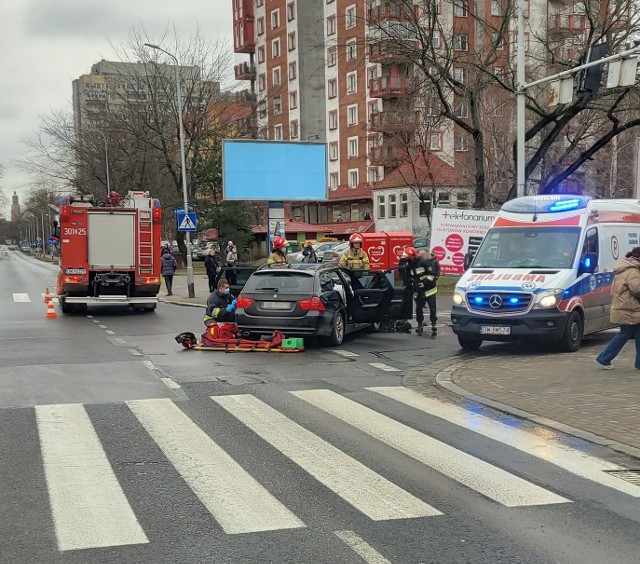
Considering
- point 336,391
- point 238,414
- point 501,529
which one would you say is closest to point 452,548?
point 501,529

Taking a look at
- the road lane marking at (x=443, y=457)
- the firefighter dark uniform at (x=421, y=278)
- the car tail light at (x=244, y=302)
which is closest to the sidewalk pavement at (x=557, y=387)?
the road lane marking at (x=443, y=457)

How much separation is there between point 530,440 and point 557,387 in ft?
8.63

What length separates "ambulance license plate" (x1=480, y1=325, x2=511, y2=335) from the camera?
1239 centimetres

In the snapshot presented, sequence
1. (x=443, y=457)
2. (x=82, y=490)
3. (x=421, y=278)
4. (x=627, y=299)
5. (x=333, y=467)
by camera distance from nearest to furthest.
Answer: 1. (x=82, y=490)
2. (x=333, y=467)
3. (x=443, y=457)
4. (x=627, y=299)
5. (x=421, y=278)

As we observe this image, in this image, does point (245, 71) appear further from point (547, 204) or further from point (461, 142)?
point (547, 204)

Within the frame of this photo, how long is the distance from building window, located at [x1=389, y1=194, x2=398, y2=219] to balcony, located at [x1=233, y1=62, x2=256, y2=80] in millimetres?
27615

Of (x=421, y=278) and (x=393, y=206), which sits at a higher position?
(x=393, y=206)

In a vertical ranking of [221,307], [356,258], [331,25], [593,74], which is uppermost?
[331,25]

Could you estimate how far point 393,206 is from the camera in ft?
190

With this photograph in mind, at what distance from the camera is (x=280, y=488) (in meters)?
5.61

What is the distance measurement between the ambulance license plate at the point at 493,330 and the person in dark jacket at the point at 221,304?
4.57m

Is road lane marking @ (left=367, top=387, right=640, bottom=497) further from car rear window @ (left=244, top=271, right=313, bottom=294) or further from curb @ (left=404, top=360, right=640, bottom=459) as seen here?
car rear window @ (left=244, top=271, right=313, bottom=294)

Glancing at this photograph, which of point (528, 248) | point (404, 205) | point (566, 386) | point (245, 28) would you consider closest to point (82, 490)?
point (566, 386)

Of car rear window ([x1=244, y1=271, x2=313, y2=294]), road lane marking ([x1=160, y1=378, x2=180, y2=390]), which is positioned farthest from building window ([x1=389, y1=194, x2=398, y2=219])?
road lane marking ([x1=160, y1=378, x2=180, y2=390])
